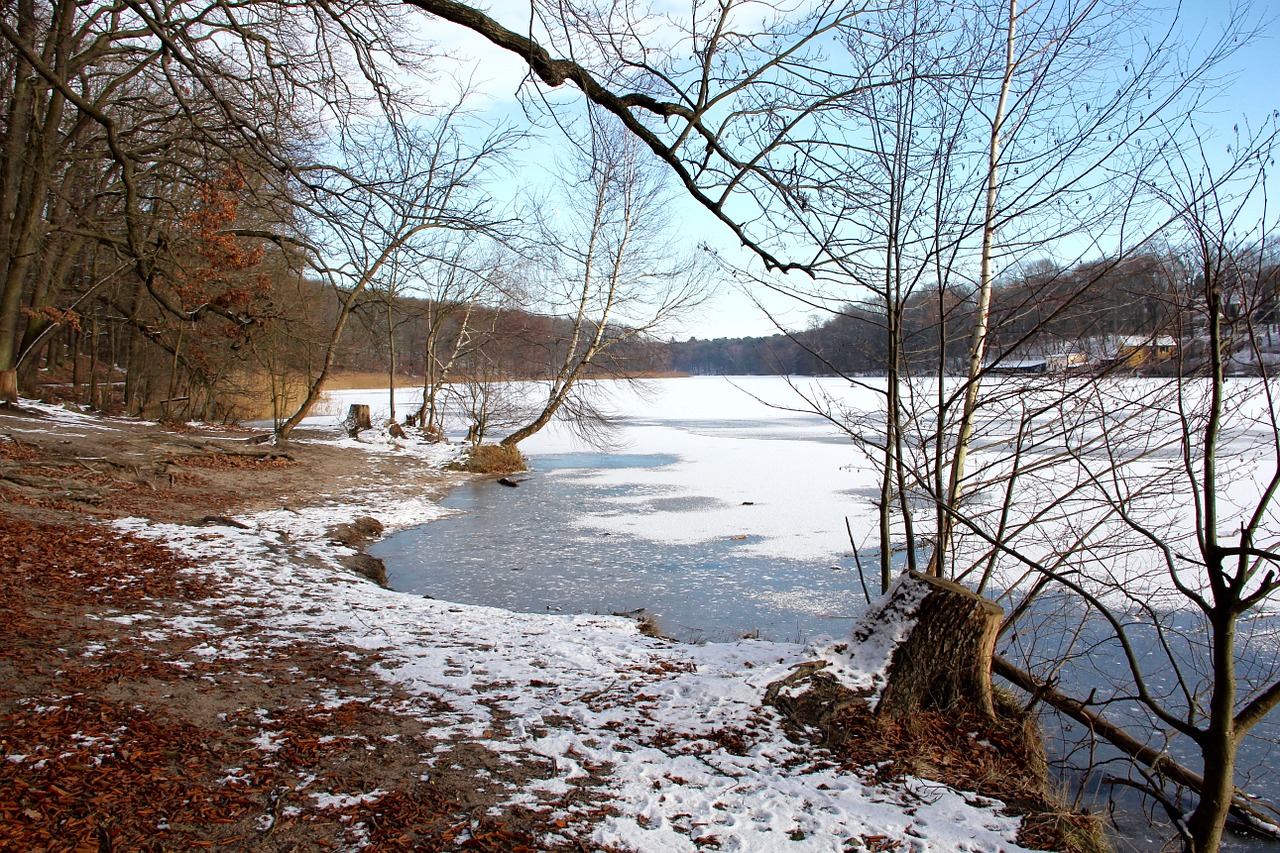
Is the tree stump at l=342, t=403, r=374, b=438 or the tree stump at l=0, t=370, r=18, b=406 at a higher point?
the tree stump at l=0, t=370, r=18, b=406

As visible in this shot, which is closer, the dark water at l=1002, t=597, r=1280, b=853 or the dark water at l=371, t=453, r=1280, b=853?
the dark water at l=1002, t=597, r=1280, b=853

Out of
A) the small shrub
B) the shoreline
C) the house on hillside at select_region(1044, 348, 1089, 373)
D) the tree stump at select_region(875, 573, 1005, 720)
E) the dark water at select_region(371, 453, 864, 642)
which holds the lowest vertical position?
the dark water at select_region(371, 453, 864, 642)

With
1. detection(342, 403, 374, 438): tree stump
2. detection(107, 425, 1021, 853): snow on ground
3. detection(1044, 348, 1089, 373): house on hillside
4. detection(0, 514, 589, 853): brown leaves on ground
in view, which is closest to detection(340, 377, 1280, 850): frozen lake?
detection(1044, 348, 1089, 373): house on hillside

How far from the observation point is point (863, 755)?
11.6 ft

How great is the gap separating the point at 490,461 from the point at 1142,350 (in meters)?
15.4

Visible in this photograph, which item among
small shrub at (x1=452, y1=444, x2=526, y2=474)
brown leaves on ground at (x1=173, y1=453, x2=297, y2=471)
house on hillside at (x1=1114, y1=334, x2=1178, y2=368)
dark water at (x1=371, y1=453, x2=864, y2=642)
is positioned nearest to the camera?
house on hillside at (x1=1114, y1=334, x2=1178, y2=368)

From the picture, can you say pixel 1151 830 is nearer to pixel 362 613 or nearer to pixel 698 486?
pixel 362 613

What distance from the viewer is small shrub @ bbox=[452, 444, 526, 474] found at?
17.7 metres

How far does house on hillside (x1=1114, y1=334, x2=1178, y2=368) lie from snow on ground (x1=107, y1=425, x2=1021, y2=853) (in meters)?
2.13

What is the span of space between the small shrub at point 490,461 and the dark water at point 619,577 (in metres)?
5.22

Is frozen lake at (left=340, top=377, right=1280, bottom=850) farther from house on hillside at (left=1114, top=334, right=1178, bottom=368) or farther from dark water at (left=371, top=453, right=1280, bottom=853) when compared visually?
house on hillside at (left=1114, top=334, right=1178, bottom=368)

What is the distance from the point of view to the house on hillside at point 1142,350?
3.54m

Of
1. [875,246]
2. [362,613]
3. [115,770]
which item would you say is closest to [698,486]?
[362,613]

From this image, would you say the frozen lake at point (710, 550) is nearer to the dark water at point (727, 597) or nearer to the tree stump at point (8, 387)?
the dark water at point (727, 597)
